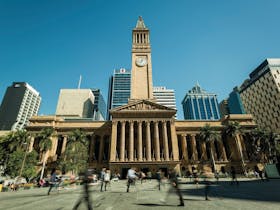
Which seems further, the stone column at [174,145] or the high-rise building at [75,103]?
the high-rise building at [75,103]

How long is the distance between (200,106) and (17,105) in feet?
496

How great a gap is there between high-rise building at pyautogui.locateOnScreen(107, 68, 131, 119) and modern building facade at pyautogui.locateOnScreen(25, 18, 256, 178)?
77.6 metres

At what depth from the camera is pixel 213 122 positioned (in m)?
55.7

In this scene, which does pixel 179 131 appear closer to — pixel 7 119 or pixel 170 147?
pixel 170 147

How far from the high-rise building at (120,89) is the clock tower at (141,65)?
229 feet

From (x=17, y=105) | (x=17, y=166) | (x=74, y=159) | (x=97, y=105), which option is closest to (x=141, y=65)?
(x=74, y=159)

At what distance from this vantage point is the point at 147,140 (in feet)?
153

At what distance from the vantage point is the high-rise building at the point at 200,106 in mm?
161125

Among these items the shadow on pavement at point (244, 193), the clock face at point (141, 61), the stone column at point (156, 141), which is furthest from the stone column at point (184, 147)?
the shadow on pavement at point (244, 193)

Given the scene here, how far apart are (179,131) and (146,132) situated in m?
12.2

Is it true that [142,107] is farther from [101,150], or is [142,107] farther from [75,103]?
[75,103]

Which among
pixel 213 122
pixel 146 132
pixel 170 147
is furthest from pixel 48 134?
pixel 213 122

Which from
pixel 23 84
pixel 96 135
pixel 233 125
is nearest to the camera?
pixel 233 125

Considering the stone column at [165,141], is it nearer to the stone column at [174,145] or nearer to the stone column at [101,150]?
the stone column at [174,145]
